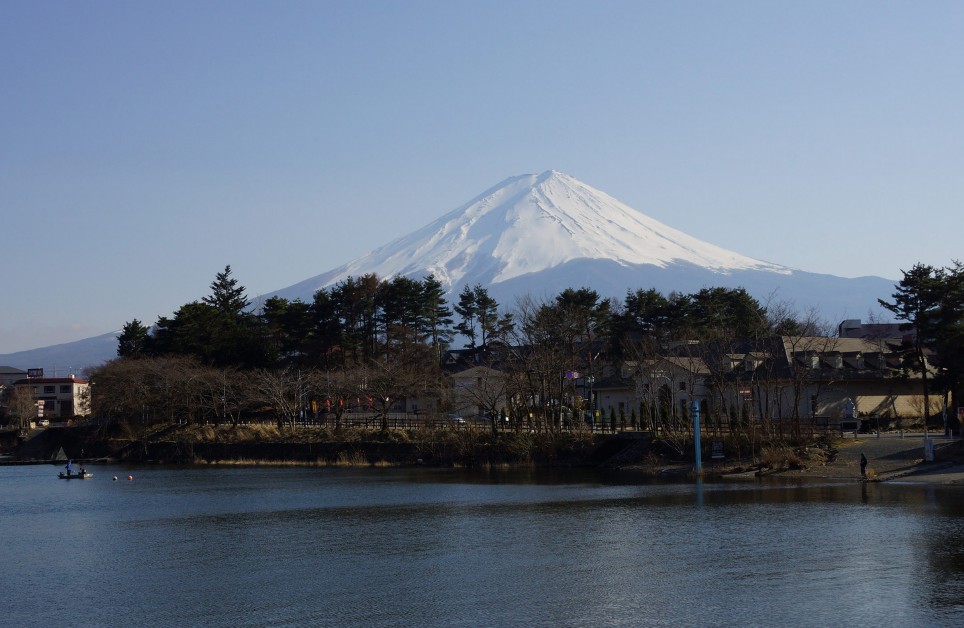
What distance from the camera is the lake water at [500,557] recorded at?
20.5 meters

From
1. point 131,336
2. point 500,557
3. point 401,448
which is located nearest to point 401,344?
point 401,448

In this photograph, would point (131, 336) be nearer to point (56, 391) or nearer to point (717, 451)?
point (56, 391)

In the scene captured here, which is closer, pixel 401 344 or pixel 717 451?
pixel 717 451

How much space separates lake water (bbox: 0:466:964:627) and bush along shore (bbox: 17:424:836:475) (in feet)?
21.6

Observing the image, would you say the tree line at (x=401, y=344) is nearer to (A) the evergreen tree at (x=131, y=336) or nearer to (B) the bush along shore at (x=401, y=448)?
(B) the bush along shore at (x=401, y=448)

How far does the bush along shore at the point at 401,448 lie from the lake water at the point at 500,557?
21.6ft

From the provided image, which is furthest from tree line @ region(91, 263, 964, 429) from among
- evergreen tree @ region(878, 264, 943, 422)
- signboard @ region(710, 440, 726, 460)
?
signboard @ region(710, 440, 726, 460)

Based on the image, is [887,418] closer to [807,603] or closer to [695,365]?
[695,365]

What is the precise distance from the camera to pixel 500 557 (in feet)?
87.2

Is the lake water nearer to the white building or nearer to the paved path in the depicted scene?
the paved path

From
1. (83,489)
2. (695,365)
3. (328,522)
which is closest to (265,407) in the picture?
(83,489)

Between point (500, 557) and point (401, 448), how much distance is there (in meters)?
35.5

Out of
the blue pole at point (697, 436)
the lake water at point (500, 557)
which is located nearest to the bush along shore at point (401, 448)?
the blue pole at point (697, 436)

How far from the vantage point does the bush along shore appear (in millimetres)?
49000
